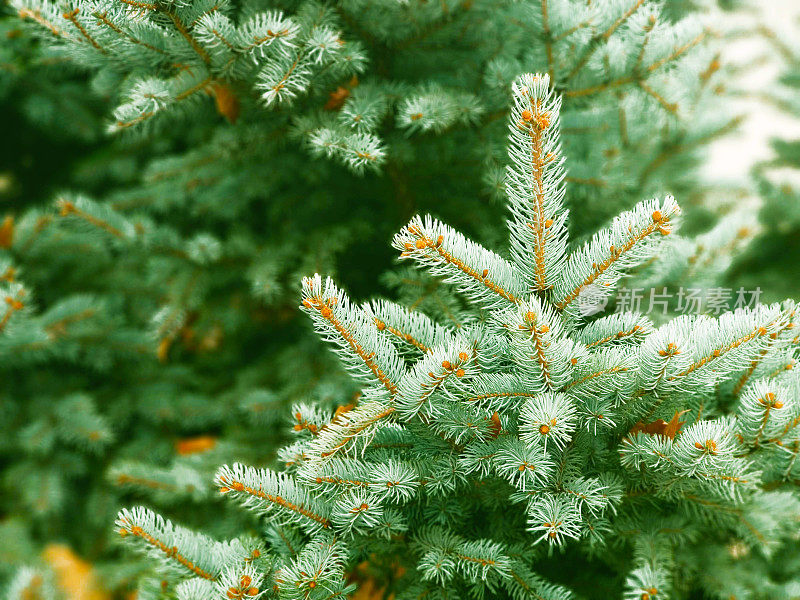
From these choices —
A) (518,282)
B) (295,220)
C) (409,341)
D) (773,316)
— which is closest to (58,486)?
(295,220)

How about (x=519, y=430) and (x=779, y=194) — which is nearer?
(x=519, y=430)

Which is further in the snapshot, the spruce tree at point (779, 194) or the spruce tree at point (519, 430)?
the spruce tree at point (779, 194)

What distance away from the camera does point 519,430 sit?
0.75m

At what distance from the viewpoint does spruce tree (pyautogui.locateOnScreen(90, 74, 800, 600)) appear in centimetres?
73

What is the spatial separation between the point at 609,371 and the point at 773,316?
0.23 m

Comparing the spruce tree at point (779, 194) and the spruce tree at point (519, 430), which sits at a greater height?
the spruce tree at point (779, 194)

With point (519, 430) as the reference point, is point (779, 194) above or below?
above

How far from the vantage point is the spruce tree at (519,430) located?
2.41ft

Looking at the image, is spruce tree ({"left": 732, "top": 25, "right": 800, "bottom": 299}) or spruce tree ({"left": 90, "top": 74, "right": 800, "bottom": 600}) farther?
spruce tree ({"left": 732, "top": 25, "right": 800, "bottom": 299})

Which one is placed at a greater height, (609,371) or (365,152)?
(365,152)

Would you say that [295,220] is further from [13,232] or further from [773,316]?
[773,316]

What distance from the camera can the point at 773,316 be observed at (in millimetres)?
757

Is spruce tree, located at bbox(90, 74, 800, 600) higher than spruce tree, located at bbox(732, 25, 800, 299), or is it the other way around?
spruce tree, located at bbox(732, 25, 800, 299)

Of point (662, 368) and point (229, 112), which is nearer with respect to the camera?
point (662, 368)
